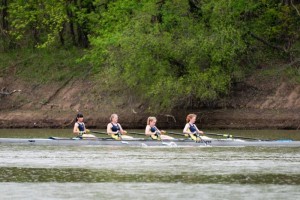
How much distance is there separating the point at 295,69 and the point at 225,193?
1432 inches

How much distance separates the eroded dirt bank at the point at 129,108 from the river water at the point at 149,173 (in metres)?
16.4

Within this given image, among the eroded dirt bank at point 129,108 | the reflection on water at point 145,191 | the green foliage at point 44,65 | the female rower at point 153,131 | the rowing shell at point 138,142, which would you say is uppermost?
the green foliage at point 44,65

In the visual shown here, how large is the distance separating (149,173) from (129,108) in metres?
31.6

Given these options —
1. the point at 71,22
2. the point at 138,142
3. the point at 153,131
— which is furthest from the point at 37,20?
the point at 138,142

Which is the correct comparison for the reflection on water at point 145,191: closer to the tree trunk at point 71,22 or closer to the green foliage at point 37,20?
the green foliage at point 37,20

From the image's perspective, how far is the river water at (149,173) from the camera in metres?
26.5

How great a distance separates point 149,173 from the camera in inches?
1219

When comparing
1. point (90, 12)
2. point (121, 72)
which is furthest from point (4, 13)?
point (121, 72)

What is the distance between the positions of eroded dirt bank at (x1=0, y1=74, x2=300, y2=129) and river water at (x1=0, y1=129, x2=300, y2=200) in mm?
16387

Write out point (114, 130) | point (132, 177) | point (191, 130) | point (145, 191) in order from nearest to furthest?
point (145, 191) → point (132, 177) → point (191, 130) → point (114, 130)

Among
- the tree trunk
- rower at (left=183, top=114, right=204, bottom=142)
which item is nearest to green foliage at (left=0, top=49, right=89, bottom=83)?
the tree trunk

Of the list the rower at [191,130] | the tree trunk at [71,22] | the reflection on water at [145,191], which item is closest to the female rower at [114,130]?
the rower at [191,130]

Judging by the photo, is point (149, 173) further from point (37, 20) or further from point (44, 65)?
point (37, 20)

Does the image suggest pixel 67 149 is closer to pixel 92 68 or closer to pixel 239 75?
pixel 239 75
